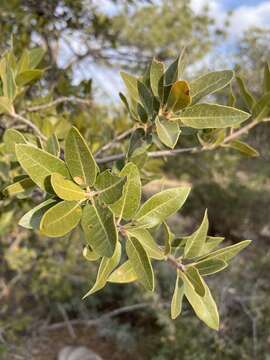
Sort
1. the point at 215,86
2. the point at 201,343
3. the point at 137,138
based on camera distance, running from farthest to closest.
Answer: the point at 201,343 < the point at 137,138 < the point at 215,86

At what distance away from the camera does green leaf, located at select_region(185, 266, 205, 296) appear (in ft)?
2.37

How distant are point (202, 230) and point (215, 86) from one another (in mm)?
258

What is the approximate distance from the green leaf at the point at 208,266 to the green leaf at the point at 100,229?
243 millimetres

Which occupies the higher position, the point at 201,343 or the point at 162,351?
the point at 201,343

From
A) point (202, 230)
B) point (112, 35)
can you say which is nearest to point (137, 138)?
point (202, 230)

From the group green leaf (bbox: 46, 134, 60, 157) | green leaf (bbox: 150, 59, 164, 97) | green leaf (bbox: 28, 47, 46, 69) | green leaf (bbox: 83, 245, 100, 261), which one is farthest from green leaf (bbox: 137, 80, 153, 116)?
green leaf (bbox: 28, 47, 46, 69)

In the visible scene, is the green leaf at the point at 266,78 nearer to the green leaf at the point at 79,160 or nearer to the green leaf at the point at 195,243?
the green leaf at the point at 195,243

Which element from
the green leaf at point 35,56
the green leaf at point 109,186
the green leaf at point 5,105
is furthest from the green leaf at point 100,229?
the green leaf at point 35,56

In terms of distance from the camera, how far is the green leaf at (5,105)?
1.01m

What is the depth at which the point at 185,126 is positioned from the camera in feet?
2.74

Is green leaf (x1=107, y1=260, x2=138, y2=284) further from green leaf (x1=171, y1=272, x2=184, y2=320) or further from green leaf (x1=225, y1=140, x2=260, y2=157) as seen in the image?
green leaf (x1=225, y1=140, x2=260, y2=157)

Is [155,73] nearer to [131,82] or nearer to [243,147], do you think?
[131,82]

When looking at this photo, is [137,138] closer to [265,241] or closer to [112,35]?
[112,35]

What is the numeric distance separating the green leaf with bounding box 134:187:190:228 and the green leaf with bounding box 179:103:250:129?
13 cm
